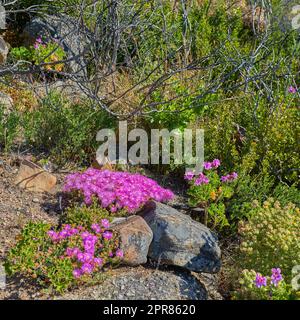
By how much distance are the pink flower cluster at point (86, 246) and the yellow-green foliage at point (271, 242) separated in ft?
2.89

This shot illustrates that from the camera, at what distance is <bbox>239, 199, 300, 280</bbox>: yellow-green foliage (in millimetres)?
3848

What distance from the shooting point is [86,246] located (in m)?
3.79

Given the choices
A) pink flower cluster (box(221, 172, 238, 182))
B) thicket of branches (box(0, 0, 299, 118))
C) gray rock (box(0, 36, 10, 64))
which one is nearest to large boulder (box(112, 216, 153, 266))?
pink flower cluster (box(221, 172, 238, 182))

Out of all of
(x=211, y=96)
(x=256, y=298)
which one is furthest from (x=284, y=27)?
(x=256, y=298)

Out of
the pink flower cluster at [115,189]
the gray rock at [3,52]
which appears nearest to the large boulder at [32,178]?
the pink flower cluster at [115,189]

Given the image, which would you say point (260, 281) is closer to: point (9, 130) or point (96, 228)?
point (96, 228)

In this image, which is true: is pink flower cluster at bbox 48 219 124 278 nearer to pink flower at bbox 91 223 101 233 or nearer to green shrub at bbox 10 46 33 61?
pink flower at bbox 91 223 101 233

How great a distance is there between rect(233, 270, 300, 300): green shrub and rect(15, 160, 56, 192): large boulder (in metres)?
1.92

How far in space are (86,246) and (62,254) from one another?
0.55ft

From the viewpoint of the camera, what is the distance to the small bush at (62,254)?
11.9 feet

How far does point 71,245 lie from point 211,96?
8.09 feet

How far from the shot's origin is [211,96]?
5664 millimetres

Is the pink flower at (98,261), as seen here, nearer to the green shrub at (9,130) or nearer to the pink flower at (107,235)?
the pink flower at (107,235)

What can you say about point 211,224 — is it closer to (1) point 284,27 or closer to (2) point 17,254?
(2) point 17,254
